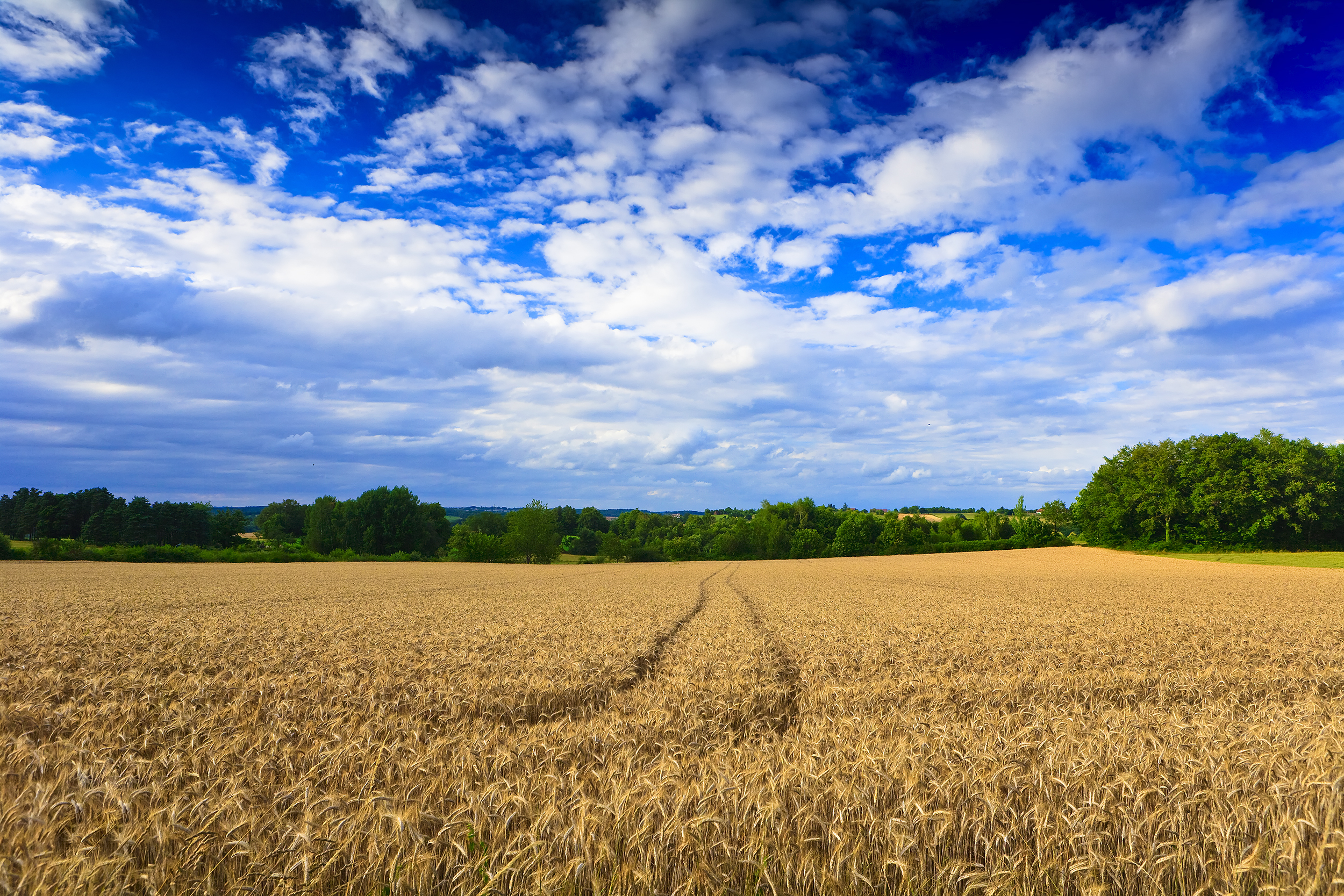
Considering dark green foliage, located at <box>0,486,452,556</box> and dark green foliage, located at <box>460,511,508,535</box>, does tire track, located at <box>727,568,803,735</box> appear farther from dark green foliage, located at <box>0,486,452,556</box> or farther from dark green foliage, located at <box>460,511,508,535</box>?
dark green foliage, located at <box>460,511,508,535</box>

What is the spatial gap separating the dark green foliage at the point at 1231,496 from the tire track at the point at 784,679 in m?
73.3

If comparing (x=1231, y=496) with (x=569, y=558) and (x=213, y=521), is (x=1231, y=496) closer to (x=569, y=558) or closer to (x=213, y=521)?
(x=569, y=558)

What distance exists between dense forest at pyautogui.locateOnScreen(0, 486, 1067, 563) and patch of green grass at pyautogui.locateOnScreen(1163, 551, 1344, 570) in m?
26.2

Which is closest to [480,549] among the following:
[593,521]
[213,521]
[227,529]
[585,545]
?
[585,545]

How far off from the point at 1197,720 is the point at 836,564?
5664 centimetres

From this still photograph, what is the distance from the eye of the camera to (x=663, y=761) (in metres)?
4.78

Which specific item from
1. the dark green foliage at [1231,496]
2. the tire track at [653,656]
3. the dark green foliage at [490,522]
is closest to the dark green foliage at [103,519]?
the dark green foliage at [490,522]

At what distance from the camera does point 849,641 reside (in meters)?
12.5

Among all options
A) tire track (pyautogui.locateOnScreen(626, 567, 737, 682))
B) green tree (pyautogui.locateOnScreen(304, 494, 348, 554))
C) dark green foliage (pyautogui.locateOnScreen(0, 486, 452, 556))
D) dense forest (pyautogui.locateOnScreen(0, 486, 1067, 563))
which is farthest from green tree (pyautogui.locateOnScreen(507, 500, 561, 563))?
tire track (pyautogui.locateOnScreen(626, 567, 737, 682))

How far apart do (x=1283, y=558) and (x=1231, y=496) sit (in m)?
8.25

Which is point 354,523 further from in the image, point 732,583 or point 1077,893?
point 1077,893

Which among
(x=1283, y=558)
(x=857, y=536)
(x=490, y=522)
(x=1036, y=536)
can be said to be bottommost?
(x=1283, y=558)

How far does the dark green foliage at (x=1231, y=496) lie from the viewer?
6103cm

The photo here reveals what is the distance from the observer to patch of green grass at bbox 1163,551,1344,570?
4991cm
